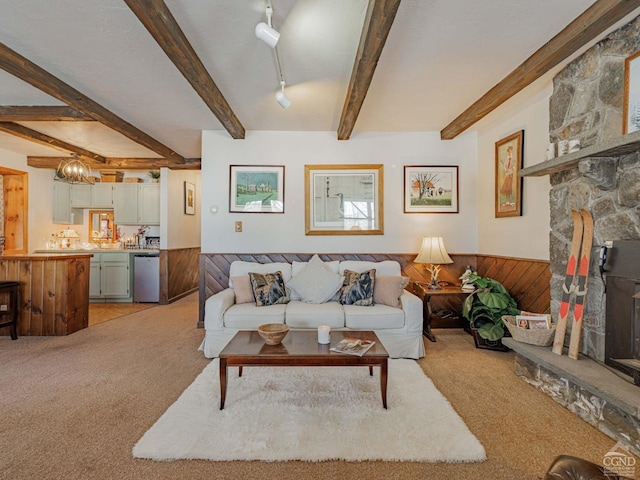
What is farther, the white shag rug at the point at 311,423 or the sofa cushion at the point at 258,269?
the sofa cushion at the point at 258,269

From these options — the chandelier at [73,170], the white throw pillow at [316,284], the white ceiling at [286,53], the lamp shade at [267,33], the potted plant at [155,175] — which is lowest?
the white throw pillow at [316,284]

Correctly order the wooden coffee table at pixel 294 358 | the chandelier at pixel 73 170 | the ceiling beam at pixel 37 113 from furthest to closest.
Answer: the chandelier at pixel 73 170
the ceiling beam at pixel 37 113
the wooden coffee table at pixel 294 358

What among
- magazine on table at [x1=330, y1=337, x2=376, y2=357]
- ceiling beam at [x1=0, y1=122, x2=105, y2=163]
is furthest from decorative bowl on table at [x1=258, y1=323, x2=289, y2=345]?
ceiling beam at [x1=0, y1=122, x2=105, y2=163]

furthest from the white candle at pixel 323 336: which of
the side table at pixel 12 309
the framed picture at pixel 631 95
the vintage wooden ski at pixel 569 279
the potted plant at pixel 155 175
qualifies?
the potted plant at pixel 155 175

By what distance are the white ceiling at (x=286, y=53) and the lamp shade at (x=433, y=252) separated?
147 cm

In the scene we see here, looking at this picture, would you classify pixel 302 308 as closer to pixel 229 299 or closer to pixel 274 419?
pixel 229 299

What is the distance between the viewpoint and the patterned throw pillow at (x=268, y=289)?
3438 mm

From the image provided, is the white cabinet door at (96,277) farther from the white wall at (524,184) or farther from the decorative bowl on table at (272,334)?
the white wall at (524,184)

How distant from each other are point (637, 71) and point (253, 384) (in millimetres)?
3409

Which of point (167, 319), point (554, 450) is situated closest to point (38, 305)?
point (167, 319)

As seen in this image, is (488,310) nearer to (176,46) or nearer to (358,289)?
(358,289)

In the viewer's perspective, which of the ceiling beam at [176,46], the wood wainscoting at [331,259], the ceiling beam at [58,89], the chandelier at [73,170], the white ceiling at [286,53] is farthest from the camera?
the chandelier at [73,170]

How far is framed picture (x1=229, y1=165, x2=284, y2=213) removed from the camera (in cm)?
441

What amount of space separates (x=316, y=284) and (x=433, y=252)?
4.93 ft
